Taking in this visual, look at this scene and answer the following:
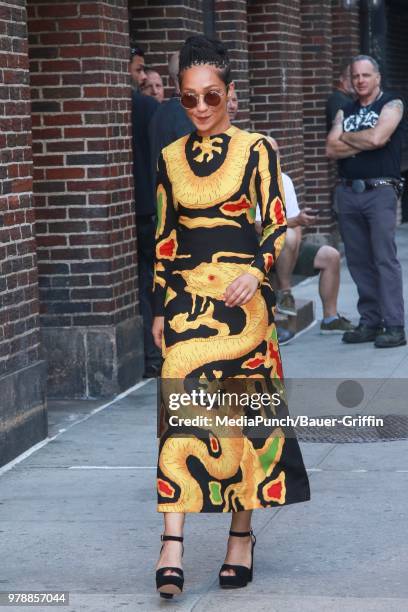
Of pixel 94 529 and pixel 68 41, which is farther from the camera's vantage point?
pixel 68 41

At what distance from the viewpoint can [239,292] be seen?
5094 millimetres

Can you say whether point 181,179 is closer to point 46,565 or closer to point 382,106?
point 46,565

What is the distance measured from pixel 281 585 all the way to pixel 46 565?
36.2 inches

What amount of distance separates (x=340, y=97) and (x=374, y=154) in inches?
235

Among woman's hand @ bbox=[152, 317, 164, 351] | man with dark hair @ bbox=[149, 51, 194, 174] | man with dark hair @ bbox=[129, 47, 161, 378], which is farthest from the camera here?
man with dark hair @ bbox=[129, 47, 161, 378]

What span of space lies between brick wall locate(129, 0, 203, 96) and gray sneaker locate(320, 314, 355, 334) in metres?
2.23

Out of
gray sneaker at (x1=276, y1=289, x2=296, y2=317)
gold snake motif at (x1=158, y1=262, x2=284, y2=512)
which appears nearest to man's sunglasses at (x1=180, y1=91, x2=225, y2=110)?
gold snake motif at (x1=158, y1=262, x2=284, y2=512)

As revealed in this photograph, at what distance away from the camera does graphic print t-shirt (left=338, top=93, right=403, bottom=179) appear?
1077 cm

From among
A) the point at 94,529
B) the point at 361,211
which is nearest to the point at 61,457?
the point at 94,529

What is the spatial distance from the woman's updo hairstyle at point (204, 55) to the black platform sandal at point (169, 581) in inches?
64.5

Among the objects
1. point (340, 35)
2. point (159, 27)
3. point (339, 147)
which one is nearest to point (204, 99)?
point (339, 147)

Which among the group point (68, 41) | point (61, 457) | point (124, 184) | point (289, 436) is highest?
point (68, 41)

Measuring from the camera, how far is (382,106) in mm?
10773

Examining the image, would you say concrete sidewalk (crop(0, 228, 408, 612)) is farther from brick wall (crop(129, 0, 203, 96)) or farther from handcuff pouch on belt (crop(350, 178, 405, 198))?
brick wall (crop(129, 0, 203, 96))
